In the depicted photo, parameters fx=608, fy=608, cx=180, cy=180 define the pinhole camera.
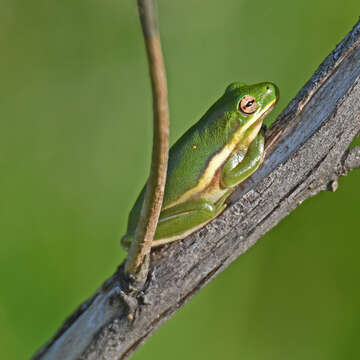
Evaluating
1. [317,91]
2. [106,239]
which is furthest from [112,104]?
[317,91]

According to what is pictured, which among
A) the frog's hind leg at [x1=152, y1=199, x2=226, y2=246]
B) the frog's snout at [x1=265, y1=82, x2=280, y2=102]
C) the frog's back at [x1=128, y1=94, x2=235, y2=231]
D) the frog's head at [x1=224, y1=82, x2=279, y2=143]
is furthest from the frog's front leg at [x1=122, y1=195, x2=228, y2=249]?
the frog's snout at [x1=265, y1=82, x2=280, y2=102]

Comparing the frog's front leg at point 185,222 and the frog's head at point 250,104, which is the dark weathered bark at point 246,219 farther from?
the frog's head at point 250,104

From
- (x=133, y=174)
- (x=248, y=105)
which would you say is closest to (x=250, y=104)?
(x=248, y=105)

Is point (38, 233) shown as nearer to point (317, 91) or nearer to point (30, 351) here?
point (30, 351)

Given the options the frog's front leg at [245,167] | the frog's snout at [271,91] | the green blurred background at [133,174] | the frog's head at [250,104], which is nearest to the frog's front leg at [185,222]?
the frog's front leg at [245,167]

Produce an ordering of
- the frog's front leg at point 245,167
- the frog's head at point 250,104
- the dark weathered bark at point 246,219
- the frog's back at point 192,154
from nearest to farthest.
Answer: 1. the dark weathered bark at point 246,219
2. the frog's front leg at point 245,167
3. the frog's back at point 192,154
4. the frog's head at point 250,104

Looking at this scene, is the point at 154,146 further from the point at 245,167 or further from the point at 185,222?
the point at 245,167
